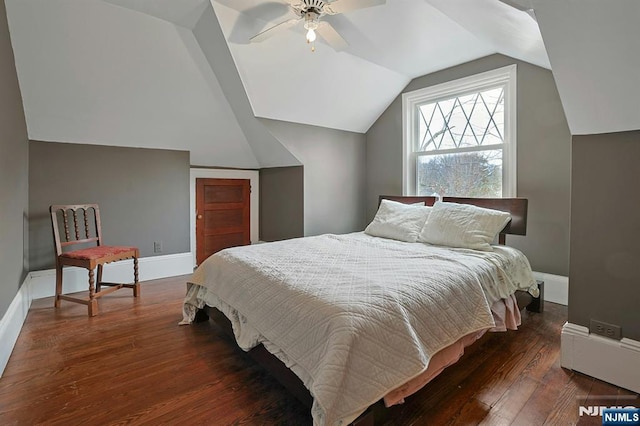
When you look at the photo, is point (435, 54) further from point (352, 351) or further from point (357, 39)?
point (352, 351)

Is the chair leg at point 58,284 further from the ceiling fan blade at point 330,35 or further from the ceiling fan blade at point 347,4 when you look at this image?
the ceiling fan blade at point 347,4

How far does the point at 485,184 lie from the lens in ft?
12.1

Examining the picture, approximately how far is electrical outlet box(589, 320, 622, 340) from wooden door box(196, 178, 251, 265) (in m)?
4.31

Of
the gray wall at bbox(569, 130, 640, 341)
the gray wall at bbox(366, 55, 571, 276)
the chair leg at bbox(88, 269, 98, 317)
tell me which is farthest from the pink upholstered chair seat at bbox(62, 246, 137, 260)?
the gray wall at bbox(366, 55, 571, 276)

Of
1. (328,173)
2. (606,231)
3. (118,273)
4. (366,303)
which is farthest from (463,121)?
(118,273)

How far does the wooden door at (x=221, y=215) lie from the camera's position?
4715 mm

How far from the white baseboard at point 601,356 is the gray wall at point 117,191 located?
409 cm

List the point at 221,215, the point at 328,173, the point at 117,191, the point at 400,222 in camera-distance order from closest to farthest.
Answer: the point at 400,222 < the point at 117,191 < the point at 328,173 < the point at 221,215

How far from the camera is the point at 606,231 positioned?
1916 millimetres

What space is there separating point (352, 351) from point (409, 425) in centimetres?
56

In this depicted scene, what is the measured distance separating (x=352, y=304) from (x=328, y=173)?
3149 millimetres

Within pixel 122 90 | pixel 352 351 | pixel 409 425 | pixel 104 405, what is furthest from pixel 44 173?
pixel 409 425

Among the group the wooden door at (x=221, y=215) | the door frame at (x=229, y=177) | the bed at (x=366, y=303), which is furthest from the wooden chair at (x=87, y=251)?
the wooden door at (x=221, y=215)

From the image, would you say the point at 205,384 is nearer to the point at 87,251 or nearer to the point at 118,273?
the point at 87,251
